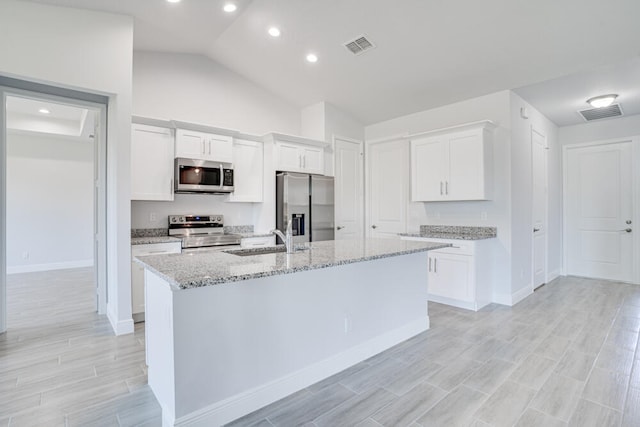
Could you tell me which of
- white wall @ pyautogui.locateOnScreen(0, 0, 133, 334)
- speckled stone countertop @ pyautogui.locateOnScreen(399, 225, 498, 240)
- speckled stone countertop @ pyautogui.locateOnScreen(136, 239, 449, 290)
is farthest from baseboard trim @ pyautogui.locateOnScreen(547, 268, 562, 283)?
white wall @ pyautogui.locateOnScreen(0, 0, 133, 334)

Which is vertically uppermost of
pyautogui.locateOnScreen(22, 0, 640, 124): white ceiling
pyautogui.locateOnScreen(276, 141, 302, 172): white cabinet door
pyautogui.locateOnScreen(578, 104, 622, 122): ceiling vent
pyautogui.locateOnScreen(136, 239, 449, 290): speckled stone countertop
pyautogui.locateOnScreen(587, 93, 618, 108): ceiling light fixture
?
pyautogui.locateOnScreen(22, 0, 640, 124): white ceiling

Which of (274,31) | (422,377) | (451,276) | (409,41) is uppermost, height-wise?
(274,31)

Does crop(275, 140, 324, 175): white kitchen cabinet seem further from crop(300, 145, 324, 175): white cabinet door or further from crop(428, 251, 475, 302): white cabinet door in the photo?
crop(428, 251, 475, 302): white cabinet door

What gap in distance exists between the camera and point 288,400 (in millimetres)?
2053

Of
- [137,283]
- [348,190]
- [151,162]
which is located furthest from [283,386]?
[348,190]

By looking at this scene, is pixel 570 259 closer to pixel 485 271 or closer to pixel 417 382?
pixel 485 271

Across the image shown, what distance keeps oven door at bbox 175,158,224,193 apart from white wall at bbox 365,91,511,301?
10.0 feet

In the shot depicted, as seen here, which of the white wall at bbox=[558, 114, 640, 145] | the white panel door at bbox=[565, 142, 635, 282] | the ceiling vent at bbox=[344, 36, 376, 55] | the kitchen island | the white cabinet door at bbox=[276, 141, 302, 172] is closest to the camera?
the kitchen island

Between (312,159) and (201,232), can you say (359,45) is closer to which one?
(312,159)

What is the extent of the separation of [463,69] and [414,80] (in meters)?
0.60

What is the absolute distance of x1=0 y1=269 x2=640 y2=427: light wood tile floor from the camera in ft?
6.25

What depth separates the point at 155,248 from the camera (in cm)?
363

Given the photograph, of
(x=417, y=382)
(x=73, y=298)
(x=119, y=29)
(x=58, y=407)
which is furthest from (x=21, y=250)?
(x=417, y=382)

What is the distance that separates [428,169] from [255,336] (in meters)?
3.51
